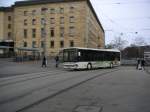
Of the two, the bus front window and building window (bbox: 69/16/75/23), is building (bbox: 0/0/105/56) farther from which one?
the bus front window

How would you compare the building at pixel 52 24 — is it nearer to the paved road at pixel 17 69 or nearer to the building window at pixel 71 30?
the building window at pixel 71 30

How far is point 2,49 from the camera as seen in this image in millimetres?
75812

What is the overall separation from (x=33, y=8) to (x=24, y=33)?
303 inches

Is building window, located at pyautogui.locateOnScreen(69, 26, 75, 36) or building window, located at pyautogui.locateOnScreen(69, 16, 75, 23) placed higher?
building window, located at pyautogui.locateOnScreen(69, 16, 75, 23)

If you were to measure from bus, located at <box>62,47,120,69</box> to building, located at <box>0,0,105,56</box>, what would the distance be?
39557mm

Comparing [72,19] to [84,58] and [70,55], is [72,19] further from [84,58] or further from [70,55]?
[70,55]

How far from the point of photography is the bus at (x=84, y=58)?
116ft

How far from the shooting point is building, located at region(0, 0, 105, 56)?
83.7 metres

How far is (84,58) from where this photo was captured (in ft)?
120

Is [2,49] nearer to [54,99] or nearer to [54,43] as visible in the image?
[54,43]

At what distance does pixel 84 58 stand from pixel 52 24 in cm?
5235

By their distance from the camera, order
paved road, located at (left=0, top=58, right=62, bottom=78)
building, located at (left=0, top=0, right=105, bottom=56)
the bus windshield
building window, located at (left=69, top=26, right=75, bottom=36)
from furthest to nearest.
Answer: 1. building window, located at (left=69, top=26, right=75, bottom=36)
2. building, located at (left=0, top=0, right=105, bottom=56)
3. the bus windshield
4. paved road, located at (left=0, top=58, right=62, bottom=78)

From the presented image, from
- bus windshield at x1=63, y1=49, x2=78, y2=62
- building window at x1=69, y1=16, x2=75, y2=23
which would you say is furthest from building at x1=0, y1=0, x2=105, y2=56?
bus windshield at x1=63, y1=49, x2=78, y2=62

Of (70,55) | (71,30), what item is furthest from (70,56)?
(71,30)
